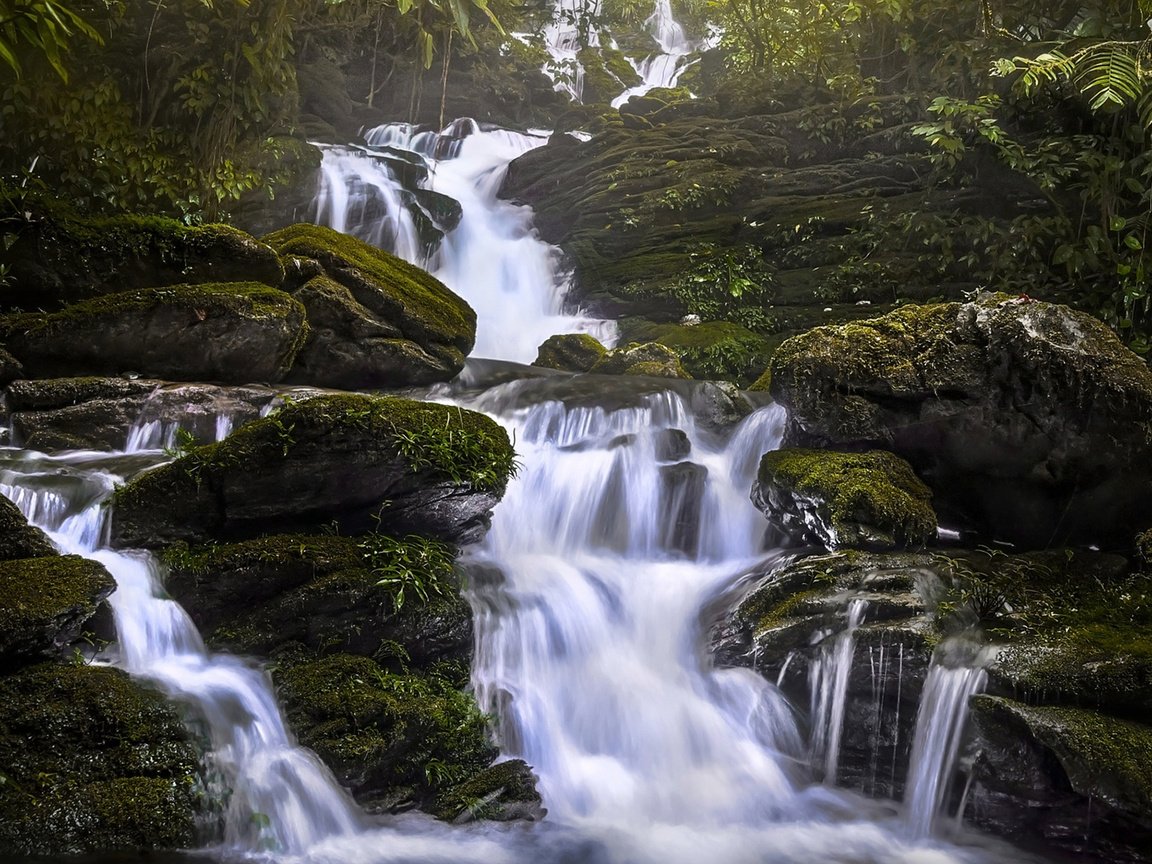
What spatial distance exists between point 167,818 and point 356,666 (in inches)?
48.7

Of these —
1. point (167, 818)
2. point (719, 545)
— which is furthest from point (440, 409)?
point (167, 818)

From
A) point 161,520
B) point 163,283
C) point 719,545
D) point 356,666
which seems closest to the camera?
point 356,666

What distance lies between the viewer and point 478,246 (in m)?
14.1

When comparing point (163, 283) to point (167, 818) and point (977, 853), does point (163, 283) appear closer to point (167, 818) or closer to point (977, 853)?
point (167, 818)

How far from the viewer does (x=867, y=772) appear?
16.4ft

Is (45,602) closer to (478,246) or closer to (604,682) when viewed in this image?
(604,682)

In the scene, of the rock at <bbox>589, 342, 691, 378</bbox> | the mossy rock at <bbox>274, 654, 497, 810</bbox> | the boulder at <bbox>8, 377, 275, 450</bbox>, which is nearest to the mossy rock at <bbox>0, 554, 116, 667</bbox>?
the mossy rock at <bbox>274, 654, 497, 810</bbox>

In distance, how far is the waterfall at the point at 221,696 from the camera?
13.4 ft

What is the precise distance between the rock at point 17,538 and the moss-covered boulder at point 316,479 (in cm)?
56

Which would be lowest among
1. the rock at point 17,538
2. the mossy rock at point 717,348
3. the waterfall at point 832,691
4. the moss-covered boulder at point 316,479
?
the waterfall at point 832,691

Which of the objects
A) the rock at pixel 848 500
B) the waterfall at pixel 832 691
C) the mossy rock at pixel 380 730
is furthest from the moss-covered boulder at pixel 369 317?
the waterfall at pixel 832 691

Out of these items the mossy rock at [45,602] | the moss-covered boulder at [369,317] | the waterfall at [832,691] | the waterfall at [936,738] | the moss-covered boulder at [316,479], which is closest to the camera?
the mossy rock at [45,602]

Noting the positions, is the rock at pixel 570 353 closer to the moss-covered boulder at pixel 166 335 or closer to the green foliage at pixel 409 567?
the moss-covered boulder at pixel 166 335

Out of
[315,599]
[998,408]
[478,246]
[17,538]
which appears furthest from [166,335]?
[478,246]
